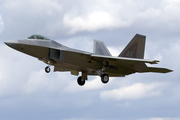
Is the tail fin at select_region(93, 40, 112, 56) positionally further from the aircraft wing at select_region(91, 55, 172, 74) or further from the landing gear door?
the landing gear door

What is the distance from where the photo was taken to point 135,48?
26328 mm

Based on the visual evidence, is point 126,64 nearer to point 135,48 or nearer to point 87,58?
point 135,48

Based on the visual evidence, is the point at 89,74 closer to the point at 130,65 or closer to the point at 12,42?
the point at 130,65

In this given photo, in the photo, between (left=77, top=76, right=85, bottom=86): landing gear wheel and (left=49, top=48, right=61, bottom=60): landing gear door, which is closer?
(left=49, top=48, right=61, bottom=60): landing gear door

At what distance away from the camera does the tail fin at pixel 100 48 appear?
86.1 feet

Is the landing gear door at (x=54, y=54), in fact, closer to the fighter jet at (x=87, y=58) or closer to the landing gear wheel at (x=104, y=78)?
the fighter jet at (x=87, y=58)

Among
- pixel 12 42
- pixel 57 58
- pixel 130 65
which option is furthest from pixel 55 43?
pixel 130 65

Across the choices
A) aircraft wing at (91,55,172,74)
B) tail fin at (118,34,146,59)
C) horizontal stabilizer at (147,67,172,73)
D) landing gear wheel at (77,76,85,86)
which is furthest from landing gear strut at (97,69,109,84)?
horizontal stabilizer at (147,67,172,73)

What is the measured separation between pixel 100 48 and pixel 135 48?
287 centimetres

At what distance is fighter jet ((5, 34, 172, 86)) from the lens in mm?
23066

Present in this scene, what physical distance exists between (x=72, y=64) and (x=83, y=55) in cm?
107

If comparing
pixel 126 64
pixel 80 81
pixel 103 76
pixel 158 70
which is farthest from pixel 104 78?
pixel 158 70

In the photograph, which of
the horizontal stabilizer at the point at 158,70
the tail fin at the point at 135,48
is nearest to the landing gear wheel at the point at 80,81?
the tail fin at the point at 135,48

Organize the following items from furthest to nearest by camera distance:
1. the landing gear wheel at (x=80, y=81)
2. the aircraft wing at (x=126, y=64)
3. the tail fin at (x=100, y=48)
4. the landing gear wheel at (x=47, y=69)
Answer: the landing gear wheel at (x=80, y=81) → the tail fin at (x=100, y=48) → the aircraft wing at (x=126, y=64) → the landing gear wheel at (x=47, y=69)
